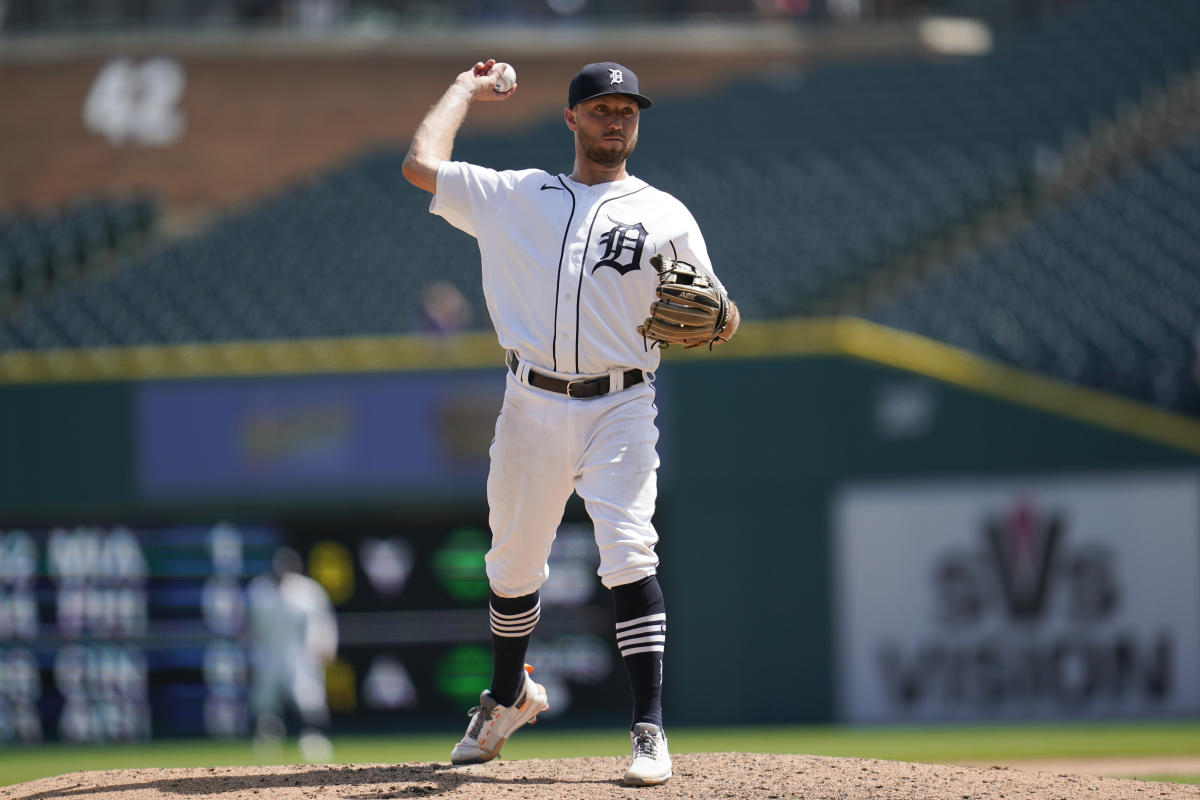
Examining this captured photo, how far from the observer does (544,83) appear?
1928cm

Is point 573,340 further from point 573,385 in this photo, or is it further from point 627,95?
point 627,95

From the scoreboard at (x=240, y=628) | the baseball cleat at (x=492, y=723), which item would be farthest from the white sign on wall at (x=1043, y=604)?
the baseball cleat at (x=492, y=723)

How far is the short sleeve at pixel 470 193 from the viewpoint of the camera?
414 cm

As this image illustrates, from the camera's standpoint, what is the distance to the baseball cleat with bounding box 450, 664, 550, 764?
4449 mm

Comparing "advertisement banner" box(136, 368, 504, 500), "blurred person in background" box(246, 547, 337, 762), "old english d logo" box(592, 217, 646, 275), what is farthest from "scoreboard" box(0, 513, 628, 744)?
"old english d logo" box(592, 217, 646, 275)

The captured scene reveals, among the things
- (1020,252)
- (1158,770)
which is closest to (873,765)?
(1158,770)

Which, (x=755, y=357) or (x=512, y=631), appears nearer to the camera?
(x=512, y=631)

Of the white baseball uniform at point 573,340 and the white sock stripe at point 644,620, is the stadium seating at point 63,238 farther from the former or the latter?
the white sock stripe at point 644,620

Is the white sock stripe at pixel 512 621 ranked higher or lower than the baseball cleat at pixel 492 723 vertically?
higher

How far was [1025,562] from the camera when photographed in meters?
10.5

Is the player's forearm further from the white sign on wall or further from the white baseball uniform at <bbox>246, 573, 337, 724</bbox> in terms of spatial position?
the white sign on wall

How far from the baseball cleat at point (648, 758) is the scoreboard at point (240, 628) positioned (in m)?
6.45

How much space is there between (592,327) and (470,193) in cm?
50

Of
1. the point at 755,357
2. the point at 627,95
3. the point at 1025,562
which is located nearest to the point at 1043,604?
the point at 1025,562
